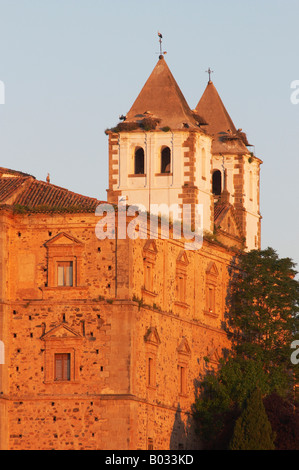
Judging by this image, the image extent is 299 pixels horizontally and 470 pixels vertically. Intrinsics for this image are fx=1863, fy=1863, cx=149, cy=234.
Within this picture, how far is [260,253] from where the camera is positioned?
91250mm

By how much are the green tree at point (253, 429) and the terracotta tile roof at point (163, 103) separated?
1638cm

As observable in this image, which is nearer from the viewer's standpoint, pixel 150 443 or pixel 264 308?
pixel 150 443

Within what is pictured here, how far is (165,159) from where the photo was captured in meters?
90.1

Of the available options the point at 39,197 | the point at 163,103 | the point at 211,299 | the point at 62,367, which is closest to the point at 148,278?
the point at 62,367

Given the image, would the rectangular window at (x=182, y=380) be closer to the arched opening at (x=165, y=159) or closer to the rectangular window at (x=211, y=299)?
the rectangular window at (x=211, y=299)

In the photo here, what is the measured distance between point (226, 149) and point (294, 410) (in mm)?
18665

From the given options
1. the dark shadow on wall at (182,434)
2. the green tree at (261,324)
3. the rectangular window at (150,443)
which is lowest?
the rectangular window at (150,443)

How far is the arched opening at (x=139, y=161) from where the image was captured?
90.2 m

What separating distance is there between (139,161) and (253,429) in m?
17.5

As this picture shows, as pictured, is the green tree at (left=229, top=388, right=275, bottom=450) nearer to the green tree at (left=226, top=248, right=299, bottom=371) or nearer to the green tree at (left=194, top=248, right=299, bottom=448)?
the green tree at (left=194, top=248, right=299, bottom=448)

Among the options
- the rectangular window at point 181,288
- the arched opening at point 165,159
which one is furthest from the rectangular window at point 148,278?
the arched opening at point 165,159

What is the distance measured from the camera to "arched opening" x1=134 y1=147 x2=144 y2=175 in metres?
90.2

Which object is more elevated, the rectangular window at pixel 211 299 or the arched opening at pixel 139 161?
the arched opening at pixel 139 161

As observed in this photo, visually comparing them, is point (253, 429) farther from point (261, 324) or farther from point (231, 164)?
point (231, 164)
